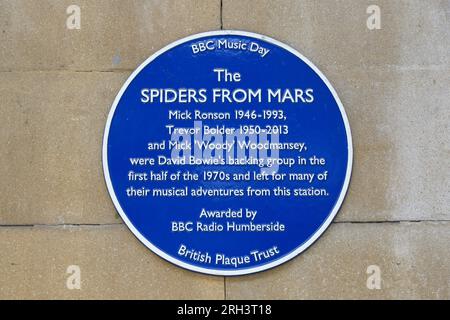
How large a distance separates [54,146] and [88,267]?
2.83ft

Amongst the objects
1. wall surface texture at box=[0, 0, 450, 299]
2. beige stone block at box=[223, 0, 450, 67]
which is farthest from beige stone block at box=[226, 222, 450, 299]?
A: beige stone block at box=[223, 0, 450, 67]

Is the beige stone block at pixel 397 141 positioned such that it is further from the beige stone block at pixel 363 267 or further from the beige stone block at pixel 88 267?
the beige stone block at pixel 88 267

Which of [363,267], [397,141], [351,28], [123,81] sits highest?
[351,28]

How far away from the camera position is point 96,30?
4.99 m

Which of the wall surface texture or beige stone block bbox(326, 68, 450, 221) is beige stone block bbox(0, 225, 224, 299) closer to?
the wall surface texture

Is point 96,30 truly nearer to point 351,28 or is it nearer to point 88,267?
point 88,267

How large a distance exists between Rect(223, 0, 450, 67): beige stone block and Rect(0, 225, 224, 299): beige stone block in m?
1.69

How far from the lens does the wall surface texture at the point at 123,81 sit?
483 cm

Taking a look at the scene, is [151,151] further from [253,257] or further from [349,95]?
[349,95]

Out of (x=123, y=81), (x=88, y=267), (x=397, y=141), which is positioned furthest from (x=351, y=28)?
(x=88, y=267)

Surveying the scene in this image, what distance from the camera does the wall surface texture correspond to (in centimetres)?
483

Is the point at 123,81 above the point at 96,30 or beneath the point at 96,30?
beneath
